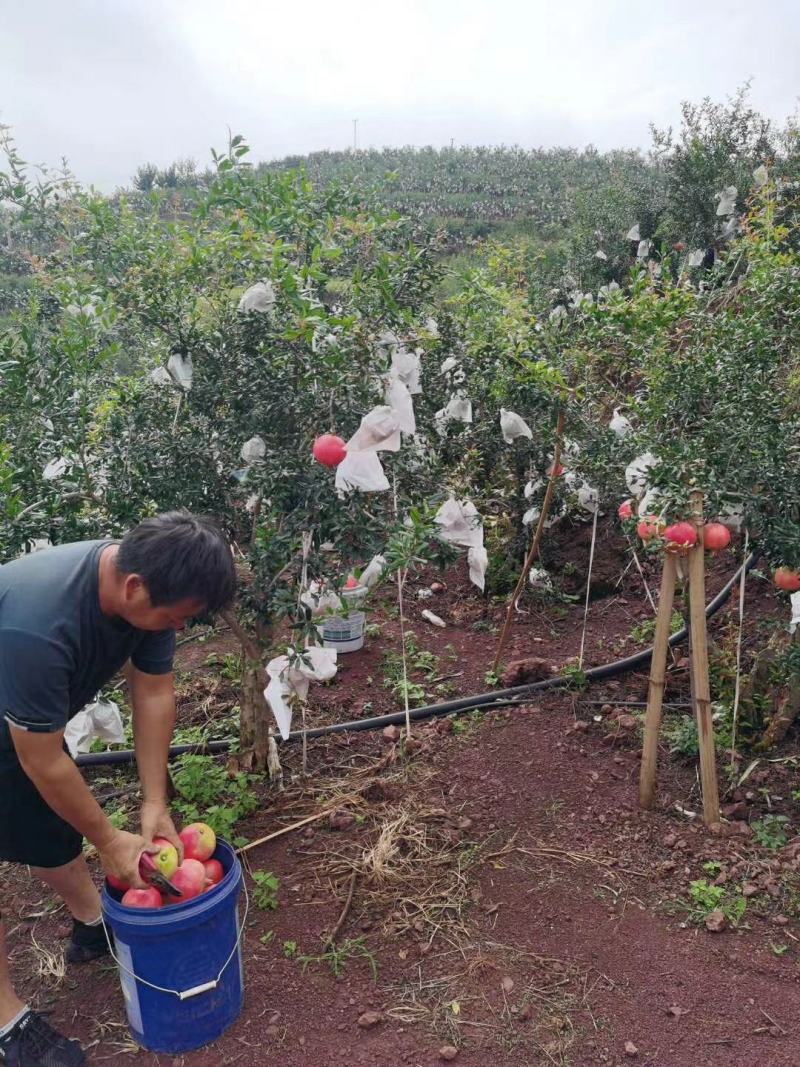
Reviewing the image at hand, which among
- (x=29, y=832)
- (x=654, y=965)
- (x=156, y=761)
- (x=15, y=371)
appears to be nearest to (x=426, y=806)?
(x=654, y=965)

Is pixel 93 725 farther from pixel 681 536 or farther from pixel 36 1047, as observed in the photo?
pixel 681 536

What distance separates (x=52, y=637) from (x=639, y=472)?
2.14 meters

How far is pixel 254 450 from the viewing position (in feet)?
8.61

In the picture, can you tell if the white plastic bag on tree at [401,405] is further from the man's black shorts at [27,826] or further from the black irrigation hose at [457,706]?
the black irrigation hose at [457,706]

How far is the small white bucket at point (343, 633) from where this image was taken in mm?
4531

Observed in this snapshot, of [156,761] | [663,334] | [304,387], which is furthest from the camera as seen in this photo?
[663,334]

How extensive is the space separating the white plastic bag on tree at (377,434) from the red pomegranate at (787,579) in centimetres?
148

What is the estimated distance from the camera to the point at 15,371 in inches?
99.0

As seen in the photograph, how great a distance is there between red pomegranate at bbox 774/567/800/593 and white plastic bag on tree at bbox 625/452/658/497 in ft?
1.89

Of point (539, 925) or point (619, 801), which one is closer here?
point (539, 925)

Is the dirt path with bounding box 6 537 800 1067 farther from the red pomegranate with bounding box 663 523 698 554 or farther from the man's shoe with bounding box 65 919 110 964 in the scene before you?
the red pomegranate with bounding box 663 523 698 554

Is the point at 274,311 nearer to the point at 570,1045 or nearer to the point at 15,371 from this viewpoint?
the point at 15,371

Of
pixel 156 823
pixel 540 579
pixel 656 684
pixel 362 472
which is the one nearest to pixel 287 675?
pixel 156 823

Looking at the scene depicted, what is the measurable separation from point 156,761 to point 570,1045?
1376 millimetres
